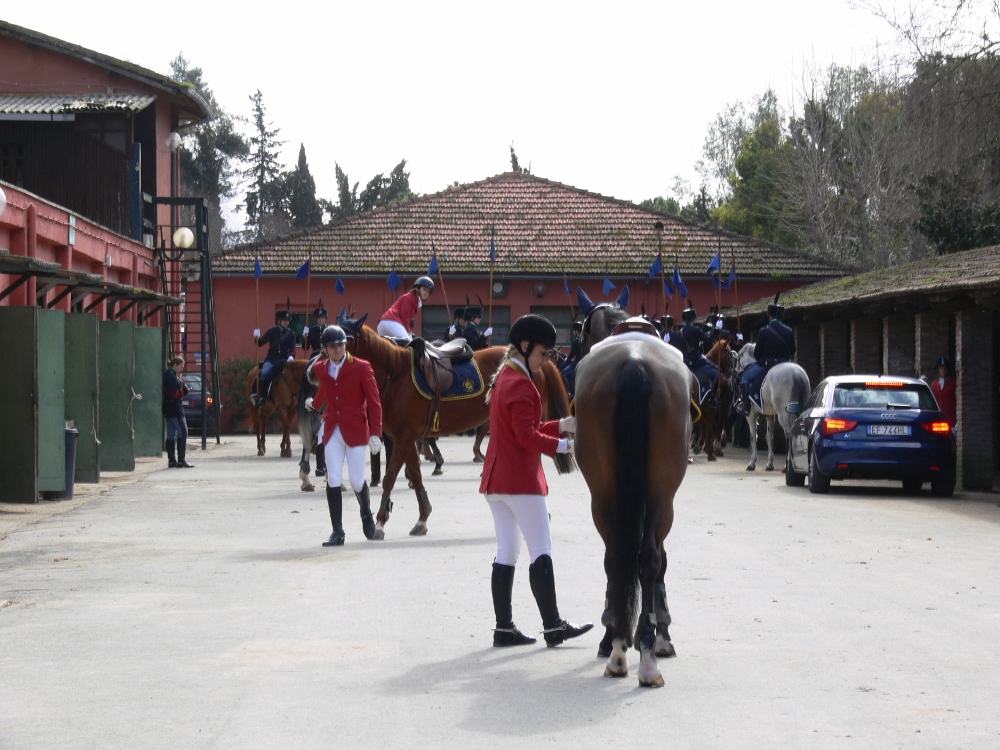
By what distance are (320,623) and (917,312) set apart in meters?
17.0

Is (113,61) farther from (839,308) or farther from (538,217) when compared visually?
(839,308)

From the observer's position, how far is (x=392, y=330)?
54.2ft

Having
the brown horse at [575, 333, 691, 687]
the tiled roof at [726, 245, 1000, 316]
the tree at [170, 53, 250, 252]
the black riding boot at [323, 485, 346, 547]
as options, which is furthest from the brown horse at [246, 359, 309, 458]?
the tree at [170, 53, 250, 252]

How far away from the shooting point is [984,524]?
15.6 meters

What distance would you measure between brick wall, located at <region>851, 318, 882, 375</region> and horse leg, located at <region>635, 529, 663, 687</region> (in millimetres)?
21474

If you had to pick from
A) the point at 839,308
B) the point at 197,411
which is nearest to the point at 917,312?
the point at 839,308

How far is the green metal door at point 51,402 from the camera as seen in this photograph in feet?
58.9

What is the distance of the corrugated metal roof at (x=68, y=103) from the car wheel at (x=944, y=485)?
22.1 metres

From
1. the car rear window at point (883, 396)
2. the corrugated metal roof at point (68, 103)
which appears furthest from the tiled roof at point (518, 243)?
the car rear window at point (883, 396)

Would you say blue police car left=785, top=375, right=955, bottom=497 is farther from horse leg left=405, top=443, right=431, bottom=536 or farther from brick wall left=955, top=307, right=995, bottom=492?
horse leg left=405, top=443, right=431, bottom=536

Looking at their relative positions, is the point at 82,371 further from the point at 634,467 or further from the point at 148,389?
the point at 634,467

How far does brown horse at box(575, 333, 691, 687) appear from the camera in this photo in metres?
7.40

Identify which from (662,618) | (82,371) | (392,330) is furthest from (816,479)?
(662,618)

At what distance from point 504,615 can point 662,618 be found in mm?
1012
